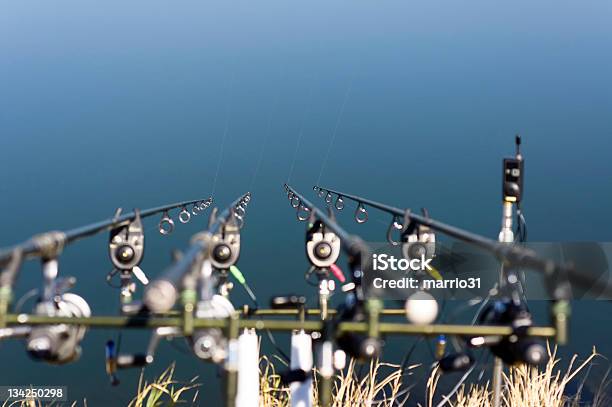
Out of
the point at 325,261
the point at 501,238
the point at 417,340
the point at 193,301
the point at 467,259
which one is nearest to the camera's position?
the point at 193,301

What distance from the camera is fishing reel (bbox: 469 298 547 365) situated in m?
2.17

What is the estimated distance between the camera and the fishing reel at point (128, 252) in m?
3.22

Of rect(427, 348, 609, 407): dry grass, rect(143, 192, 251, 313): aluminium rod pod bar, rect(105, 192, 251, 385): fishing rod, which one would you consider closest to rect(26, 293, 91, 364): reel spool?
rect(105, 192, 251, 385): fishing rod

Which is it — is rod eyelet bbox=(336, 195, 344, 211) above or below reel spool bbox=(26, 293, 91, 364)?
above

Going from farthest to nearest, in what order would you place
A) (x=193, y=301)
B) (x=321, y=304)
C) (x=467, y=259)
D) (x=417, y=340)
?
(x=467, y=259)
(x=321, y=304)
(x=417, y=340)
(x=193, y=301)

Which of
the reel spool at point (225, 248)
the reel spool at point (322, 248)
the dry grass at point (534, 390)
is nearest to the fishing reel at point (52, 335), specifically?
the reel spool at point (225, 248)

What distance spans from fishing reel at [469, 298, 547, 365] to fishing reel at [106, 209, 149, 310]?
1379mm

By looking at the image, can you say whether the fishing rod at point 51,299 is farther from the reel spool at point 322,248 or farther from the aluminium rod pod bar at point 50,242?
the reel spool at point 322,248

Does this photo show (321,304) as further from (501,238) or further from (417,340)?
(501,238)

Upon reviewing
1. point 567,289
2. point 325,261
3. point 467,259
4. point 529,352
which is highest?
point 467,259

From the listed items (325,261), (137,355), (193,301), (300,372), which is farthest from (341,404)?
(193,301)

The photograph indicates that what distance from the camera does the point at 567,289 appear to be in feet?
6.85

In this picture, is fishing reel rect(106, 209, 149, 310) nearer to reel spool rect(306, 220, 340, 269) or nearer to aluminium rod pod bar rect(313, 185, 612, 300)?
reel spool rect(306, 220, 340, 269)

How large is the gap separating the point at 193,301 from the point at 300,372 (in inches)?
26.9
